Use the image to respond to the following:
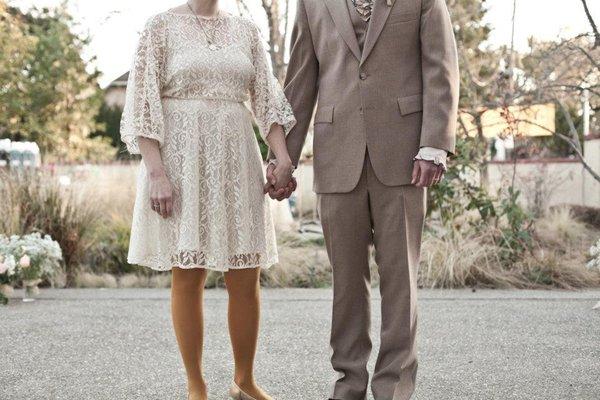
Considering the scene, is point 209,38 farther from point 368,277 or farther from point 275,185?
point 368,277

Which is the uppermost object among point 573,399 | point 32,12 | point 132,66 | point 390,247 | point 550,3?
point 32,12

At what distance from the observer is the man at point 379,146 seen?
8.96 feet

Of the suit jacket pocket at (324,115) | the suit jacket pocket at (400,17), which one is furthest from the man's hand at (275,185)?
the suit jacket pocket at (400,17)

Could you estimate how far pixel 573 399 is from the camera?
120 inches

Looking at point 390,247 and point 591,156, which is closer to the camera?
point 390,247

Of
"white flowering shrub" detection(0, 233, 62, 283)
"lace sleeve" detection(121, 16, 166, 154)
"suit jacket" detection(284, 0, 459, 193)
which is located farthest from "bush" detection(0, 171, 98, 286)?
"suit jacket" detection(284, 0, 459, 193)

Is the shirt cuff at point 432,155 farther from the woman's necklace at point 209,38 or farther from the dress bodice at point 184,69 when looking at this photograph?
the woman's necklace at point 209,38

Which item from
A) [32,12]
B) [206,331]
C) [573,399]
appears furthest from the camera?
[32,12]

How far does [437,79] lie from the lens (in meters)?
2.70

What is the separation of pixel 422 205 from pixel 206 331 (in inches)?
83.4

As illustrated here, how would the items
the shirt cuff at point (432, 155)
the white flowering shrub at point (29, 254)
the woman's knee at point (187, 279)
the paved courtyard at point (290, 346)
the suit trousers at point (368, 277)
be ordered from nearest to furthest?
the shirt cuff at point (432, 155) → the suit trousers at point (368, 277) → the woman's knee at point (187, 279) → the paved courtyard at point (290, 346) → the white flowering shrub at point (29, 254)

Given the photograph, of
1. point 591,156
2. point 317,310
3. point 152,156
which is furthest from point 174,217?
point 591,156

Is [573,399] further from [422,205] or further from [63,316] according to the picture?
[63,316]

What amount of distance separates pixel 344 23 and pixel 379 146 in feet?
1.51
